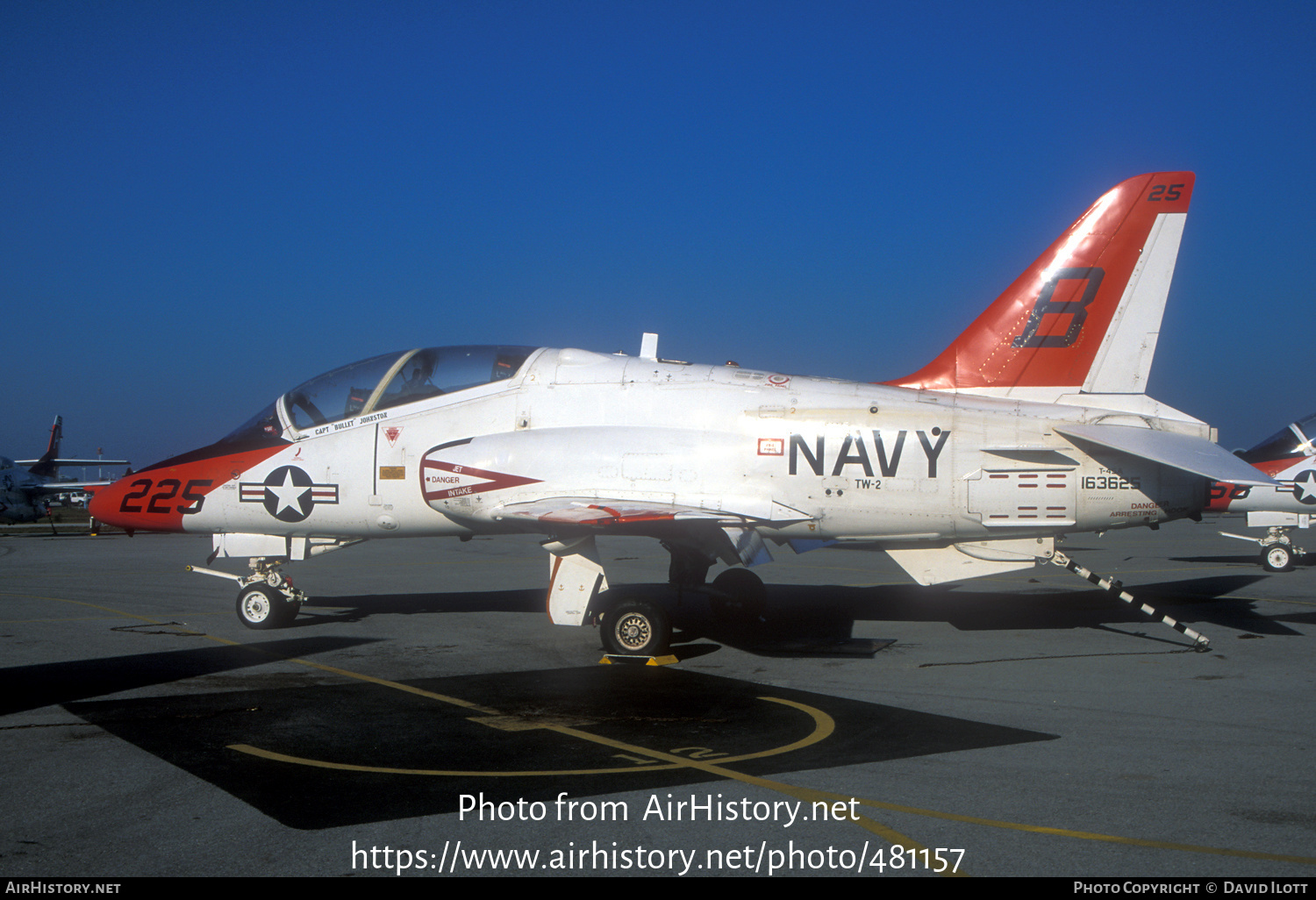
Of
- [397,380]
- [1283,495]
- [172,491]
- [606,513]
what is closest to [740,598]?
[606,513]

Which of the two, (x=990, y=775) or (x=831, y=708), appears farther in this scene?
(x=831, y=708)

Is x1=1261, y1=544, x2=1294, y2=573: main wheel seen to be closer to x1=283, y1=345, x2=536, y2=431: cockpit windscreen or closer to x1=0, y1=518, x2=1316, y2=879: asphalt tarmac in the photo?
x1=0, y1=518, x2=1316, y2=879: asphalt tarmac

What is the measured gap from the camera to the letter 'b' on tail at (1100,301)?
11344mm

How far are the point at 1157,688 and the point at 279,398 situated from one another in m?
11.0

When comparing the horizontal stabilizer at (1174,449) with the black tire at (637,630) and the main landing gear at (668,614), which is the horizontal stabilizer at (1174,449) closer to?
the main landing gear at (668,614)

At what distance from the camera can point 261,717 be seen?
24.8 ft

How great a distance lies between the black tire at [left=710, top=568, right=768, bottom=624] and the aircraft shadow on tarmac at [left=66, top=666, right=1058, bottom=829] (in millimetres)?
4129

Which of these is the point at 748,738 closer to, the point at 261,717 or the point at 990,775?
the point at 990,775

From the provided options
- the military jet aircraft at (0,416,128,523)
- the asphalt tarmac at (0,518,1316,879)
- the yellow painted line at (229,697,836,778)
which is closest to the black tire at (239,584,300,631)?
the asphalt tarmac at (0,518,1316,879)

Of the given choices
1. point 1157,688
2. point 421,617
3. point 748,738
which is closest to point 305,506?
point 421,617

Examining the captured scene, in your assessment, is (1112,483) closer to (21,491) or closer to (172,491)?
(172,491)

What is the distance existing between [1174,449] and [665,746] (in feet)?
21.6

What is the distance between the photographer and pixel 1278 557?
19172 mm

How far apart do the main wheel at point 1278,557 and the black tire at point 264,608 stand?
743 inches
